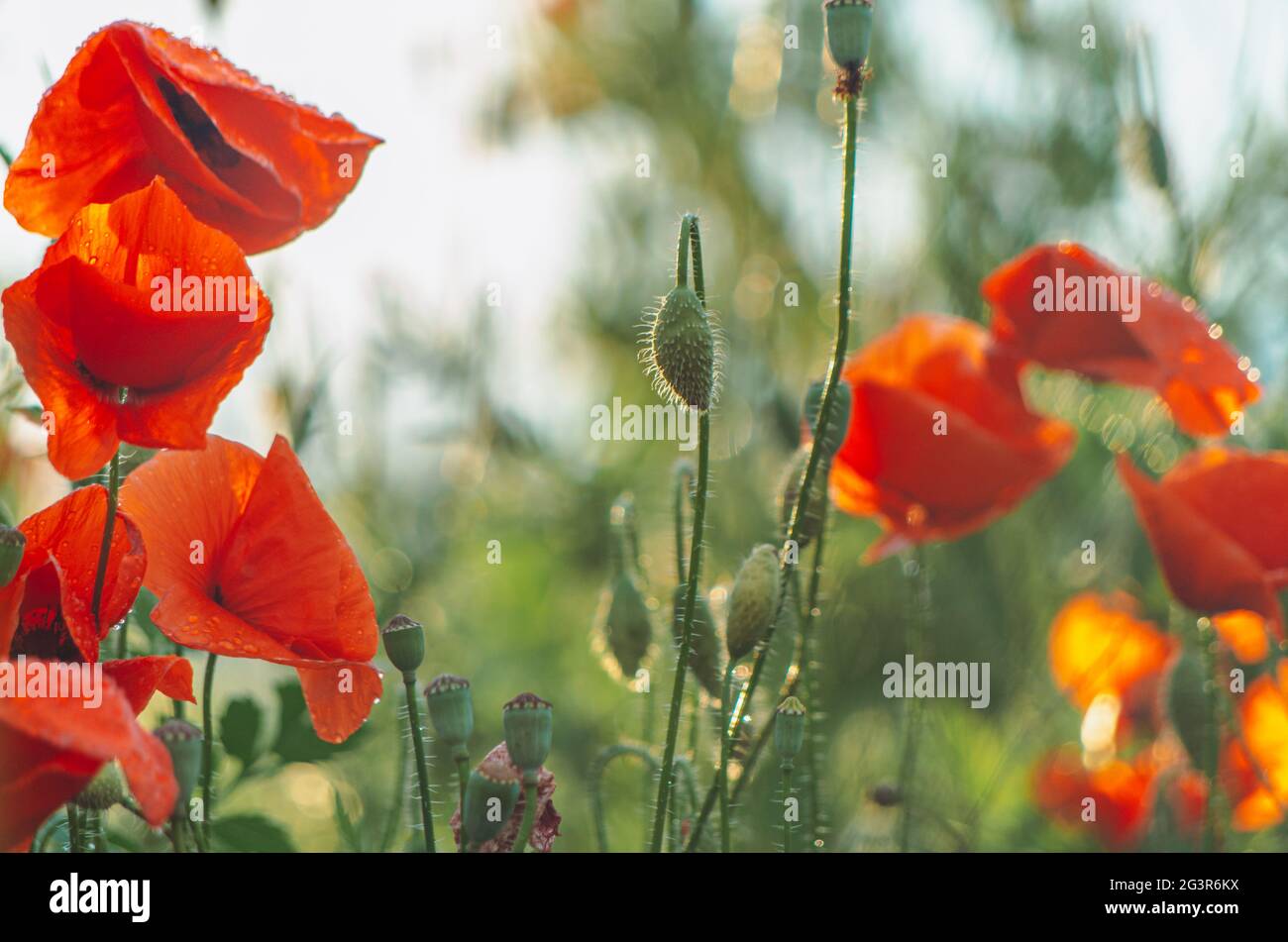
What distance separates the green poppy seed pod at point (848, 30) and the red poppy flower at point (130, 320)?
0.27 m

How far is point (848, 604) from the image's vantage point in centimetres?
175

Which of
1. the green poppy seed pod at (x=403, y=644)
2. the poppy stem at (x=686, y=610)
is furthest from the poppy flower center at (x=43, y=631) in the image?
the poppy stem at (x=686, y=610)

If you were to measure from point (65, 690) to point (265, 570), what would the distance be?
6.6 inches

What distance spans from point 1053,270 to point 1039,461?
0.54 ft

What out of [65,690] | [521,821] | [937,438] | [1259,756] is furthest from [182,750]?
[1259,756]

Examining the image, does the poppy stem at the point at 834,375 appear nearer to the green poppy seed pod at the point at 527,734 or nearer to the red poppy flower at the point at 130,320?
the green poppy seed pod at the point at 527,734

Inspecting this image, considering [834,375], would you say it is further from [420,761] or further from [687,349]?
[420,761]

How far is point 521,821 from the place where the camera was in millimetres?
590

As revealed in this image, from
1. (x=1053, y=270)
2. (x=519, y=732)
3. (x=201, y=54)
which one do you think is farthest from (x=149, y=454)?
(x=1053, y=270)

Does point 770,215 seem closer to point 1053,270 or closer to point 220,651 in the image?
point 1053,270

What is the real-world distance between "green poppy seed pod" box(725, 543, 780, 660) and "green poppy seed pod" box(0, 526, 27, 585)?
27 cm

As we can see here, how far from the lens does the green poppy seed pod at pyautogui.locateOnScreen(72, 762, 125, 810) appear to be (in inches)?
20.8

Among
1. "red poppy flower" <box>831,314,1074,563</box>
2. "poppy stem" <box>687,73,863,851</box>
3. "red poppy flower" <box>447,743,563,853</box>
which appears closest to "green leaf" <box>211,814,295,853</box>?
"red poppy flower" <box>447,743,563,853</box>

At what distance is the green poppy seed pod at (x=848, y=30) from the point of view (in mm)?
626
